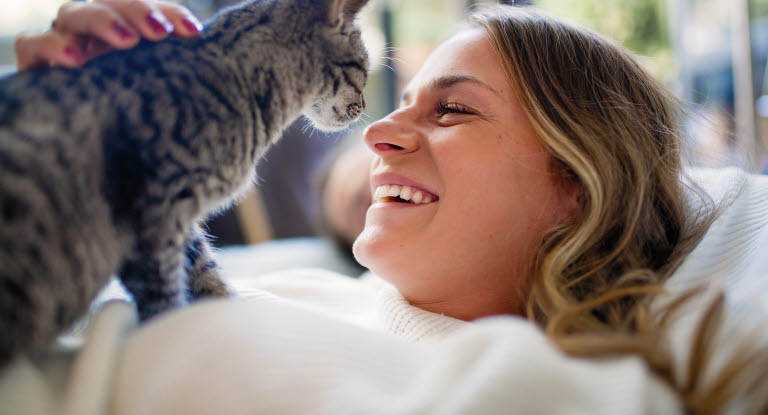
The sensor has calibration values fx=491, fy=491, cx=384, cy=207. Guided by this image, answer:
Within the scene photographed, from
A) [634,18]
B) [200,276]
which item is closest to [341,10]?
[200,276]

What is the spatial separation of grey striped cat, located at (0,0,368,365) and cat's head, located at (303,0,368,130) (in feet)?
0.48

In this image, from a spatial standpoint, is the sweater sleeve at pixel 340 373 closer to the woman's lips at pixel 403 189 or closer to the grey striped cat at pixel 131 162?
the grey striped cat at pixel 131 162

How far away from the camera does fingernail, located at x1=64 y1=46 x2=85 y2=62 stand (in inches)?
32.3

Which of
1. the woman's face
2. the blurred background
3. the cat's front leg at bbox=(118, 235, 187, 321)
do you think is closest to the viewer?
the cat's front leg at bbox=(118, 235, 187, 321)

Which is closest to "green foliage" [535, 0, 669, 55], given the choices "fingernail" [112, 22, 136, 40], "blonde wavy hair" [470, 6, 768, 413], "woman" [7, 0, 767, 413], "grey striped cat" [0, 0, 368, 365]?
"blonde wavy hair" [470, 6, 768, 413]

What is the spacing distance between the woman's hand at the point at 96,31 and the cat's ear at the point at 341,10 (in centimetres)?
35

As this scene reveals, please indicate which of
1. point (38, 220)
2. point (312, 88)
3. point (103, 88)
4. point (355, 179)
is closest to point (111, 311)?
point (38, 220)

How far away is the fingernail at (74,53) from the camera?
82 cm

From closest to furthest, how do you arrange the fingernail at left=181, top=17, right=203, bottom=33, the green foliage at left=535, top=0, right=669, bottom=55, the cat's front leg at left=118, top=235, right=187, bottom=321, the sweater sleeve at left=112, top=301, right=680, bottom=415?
1. the sweater sleeve at left=112, top=301, right=680, bottom=415
2. the cat's front leg at left=118, top=235, right=187, bottom=321
3. the fingernail at left=181, top=17, right=203, bottom=33
4. the green foliage at left=535, top=0, right=669, bottom=55

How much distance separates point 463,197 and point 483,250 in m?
0.13

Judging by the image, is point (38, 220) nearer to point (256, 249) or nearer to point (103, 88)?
point (103, 88)

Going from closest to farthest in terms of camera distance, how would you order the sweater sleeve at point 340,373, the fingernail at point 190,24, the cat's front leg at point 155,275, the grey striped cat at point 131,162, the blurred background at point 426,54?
the sweater sleeve at point 340,373, the grey striped cat at point 131,162, the cat's front leg at point 155,275, the fingernail at point 190,24, the blurred background at point 426,54

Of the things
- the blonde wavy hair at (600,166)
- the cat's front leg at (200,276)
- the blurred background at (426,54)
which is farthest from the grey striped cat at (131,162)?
the blurred background at (426,54)

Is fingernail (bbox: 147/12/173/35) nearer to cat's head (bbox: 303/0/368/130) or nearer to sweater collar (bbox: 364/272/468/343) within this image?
cat's head (bbox: 303/0/368/130)
